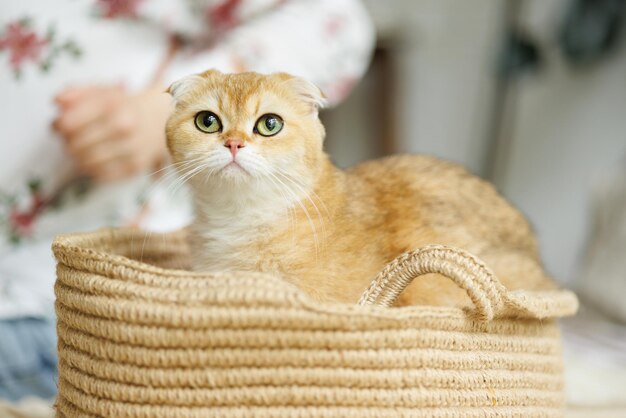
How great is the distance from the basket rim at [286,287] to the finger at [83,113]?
0.41 meters

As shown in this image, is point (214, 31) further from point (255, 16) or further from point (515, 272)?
point (515, 272)

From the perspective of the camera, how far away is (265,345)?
58 cm

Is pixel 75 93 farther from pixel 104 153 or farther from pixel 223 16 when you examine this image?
pixel 223 16

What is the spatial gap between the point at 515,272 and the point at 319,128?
30cm

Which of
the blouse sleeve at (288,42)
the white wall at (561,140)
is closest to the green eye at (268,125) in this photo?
the blouse sleeve at (288,42)

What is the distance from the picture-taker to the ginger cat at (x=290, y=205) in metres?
0.73

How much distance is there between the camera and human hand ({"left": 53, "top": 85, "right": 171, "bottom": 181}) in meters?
1.20

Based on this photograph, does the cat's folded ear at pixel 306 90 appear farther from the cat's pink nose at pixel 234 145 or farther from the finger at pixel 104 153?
the finger at pixel 104 153

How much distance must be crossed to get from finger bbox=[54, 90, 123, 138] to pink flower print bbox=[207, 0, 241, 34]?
12.5 inches

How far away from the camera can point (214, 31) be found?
145cm

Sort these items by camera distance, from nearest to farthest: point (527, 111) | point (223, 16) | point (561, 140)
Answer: point (223, 16)
point (561, 140)
point (527, 111)

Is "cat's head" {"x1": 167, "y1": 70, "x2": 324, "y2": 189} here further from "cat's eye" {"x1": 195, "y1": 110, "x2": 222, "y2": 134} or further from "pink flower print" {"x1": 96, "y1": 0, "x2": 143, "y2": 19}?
"pink flower print" {"x1": 96, "y1": 0, "x2": 143, "y2": 19}

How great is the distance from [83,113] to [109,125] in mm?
48

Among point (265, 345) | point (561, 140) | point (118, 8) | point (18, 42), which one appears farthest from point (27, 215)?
point (561, 140)
